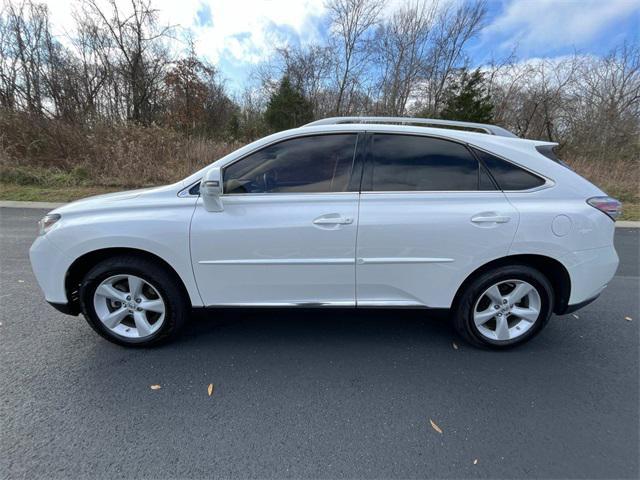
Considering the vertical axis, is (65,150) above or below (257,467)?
above

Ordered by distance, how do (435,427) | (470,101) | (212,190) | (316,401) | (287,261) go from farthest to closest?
(470,101) < (287,261) < (212,190) < (316,401) < (435,427)

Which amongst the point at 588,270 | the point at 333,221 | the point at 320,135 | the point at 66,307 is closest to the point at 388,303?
the point at 333,221

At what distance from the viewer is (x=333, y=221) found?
245 cm

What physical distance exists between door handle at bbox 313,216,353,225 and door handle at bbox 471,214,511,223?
932 mm

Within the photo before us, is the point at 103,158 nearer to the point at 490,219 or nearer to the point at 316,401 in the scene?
the point at 316,401

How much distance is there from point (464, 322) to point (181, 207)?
94.9 inches

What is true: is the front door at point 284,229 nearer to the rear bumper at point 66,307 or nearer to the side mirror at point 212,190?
the side mirror at point 212,190

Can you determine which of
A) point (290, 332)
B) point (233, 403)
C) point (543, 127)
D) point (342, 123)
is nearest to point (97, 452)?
point (233, 403)

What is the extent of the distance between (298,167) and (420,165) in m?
0.96

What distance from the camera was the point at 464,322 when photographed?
2.70m

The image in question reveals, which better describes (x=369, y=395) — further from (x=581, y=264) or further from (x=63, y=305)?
(x=63, y=305)

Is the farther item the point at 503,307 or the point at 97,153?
the point at 97,153

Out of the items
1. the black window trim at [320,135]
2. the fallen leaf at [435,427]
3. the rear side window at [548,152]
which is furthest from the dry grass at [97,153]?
the fallen leaf at [435,427]

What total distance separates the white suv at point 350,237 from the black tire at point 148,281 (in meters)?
0.01
